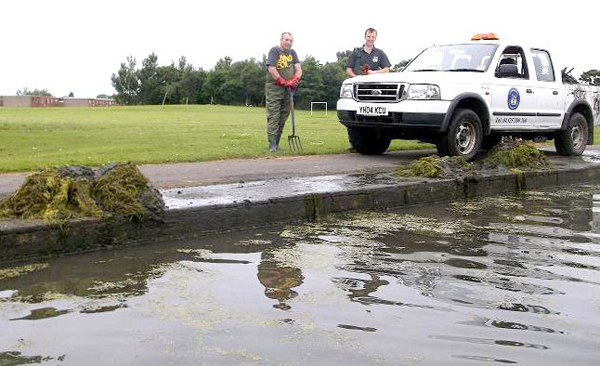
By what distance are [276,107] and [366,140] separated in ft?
5.17

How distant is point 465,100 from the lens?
33.6ft

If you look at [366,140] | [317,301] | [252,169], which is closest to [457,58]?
[366,140]

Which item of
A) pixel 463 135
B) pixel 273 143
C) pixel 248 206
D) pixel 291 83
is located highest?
pixel 291 83

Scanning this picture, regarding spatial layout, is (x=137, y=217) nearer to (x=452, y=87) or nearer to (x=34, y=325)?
(x=34, y=325)

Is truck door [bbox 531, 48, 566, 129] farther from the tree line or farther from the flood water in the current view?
the tree line

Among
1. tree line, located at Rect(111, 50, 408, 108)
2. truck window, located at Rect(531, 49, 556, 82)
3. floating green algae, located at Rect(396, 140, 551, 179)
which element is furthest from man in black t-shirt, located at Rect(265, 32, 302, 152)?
tree line, located at Rect(111, 50, 408, 108)

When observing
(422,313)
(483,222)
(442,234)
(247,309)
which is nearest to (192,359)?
(247,309)

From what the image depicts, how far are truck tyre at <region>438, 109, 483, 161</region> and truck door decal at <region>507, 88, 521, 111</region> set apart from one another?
2.64ft

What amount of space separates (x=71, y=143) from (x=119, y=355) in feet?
36.5

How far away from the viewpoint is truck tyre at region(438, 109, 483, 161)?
10125 mm

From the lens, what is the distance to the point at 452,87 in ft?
33.0

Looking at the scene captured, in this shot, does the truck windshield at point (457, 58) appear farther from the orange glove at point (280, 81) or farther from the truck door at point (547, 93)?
the orange glove at point (280, 81)

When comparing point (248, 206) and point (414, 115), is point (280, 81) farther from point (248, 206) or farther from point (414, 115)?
point (248, 206)

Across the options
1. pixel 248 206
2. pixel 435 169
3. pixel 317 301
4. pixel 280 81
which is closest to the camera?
pixel 317 301
